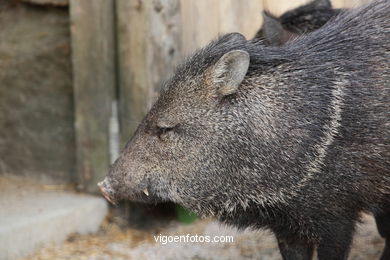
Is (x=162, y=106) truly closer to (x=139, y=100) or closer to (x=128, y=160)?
(x=128, y=160)

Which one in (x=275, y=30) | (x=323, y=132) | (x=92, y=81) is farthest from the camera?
(x=92, y=81)

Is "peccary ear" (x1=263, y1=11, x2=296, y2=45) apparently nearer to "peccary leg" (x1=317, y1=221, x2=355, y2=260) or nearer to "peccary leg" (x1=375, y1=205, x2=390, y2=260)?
"peccary leg" (x1=375, y1=205, x2=390, y2=260)

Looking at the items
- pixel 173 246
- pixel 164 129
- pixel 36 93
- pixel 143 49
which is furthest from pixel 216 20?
pixel 164 129

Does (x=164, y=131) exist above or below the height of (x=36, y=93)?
below

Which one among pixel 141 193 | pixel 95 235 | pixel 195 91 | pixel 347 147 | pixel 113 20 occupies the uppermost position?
pixel 113 20

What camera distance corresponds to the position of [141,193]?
3834 mm

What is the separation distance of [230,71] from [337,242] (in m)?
1.00

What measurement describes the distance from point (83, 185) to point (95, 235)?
41 cm

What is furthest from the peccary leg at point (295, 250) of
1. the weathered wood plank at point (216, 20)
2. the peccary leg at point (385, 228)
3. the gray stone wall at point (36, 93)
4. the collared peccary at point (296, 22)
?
the gray stone wall at point (36, 93)

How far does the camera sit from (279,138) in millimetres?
3684

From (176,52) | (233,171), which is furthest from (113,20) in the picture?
(233,171)

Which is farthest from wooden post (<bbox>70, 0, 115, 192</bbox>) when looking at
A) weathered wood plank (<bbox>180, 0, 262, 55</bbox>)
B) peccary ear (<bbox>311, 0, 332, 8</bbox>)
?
peccary ear (<bbox>311, 0, 332, 8</bbox>)

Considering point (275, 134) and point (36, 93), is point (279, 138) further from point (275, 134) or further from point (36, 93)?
point (36, 93)

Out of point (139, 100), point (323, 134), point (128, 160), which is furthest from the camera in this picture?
point (139, 100)
